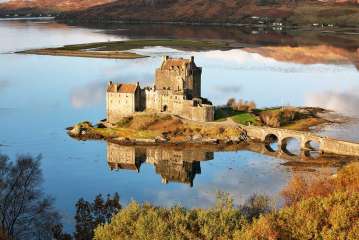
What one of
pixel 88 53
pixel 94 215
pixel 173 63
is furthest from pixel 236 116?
pixel 88 53

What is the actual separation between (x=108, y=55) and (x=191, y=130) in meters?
77.4

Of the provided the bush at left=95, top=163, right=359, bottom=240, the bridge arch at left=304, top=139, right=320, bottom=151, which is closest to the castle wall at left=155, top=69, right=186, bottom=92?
the bridge arch at left=304, top=139, right=320, bottom=151

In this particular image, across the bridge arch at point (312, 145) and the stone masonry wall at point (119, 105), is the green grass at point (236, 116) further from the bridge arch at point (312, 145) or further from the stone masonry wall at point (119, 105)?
the stone masonry wall at point (119, 105)

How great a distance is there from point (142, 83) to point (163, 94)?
24376mm

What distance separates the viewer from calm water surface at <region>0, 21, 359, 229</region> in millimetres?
52469

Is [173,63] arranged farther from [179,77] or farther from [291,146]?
[291,146]

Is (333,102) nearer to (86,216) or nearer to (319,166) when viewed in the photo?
(319,166)

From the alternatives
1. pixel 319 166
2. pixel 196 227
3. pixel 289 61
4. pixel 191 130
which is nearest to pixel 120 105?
pixel 191 130

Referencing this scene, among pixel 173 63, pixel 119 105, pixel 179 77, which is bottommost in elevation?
pixel 119 105

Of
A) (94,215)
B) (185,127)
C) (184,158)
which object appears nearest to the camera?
(94,215)

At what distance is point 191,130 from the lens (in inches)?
2694

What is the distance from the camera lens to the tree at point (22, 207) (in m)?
36.9

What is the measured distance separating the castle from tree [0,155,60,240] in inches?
1260

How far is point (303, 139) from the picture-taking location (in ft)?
211
